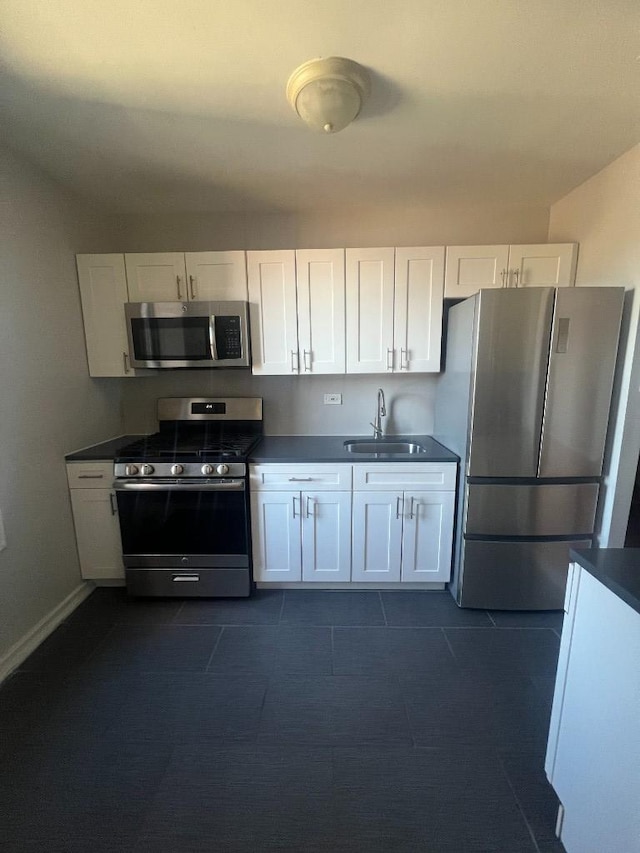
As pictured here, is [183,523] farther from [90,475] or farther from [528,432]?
[528,432]

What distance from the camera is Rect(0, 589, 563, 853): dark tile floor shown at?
1.13 m

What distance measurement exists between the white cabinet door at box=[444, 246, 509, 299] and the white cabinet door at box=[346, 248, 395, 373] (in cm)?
38

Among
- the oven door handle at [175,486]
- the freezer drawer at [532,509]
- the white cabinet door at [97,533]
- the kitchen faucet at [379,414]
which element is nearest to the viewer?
the freezer drawer at [532,509]

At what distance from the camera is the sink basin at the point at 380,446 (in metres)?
2.54

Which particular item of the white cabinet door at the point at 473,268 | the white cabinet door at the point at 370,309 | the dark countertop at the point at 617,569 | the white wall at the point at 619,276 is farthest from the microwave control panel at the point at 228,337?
the white wall at the point at 619,276

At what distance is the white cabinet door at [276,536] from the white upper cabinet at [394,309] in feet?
3.27

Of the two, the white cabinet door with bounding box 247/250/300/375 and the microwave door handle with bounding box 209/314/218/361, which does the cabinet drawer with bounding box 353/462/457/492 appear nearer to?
the white cabinet door with bounding box 247/250/300/375

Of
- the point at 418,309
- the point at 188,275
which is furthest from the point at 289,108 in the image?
the point at 418,309

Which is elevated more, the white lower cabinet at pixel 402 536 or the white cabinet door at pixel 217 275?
the white cabinet door at pixel 217 275

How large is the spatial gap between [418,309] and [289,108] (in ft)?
4.15

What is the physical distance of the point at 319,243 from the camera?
2.55 meters

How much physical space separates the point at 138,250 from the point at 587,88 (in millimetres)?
2723

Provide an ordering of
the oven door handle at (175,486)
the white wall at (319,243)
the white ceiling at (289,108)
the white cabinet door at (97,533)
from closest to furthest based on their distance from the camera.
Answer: the white ceiling at (289,108)
the oven door handle at (175,486)
the white cabinet door at (97,533)
the white wall at (319,243)

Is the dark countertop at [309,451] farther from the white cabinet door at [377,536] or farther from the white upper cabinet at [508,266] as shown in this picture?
the white upper cabinet at [508,266]
